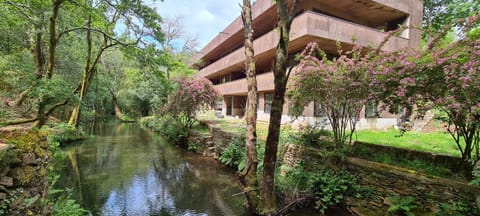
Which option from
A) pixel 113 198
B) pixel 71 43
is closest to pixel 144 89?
pixel 71 43

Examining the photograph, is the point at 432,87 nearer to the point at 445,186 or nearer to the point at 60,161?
the point at 445,186

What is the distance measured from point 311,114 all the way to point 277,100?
24.0ft

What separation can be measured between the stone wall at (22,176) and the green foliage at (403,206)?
227 inches

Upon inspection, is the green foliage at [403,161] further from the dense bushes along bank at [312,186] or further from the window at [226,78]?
the window at [226,78]

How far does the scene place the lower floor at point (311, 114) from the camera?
728cm

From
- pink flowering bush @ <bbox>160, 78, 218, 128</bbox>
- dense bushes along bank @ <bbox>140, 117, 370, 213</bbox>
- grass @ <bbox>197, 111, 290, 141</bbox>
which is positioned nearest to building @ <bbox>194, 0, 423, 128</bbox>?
grass @ <bbox>197, 111, 290, 141</bbox>

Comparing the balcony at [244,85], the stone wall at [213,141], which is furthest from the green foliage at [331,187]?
the balcony at [244,85]

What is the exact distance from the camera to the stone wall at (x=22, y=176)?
245cm

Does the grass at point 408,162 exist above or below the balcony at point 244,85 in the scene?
below

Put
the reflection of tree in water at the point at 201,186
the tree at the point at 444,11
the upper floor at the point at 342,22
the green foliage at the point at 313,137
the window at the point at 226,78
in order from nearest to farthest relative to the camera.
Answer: the reflection of tree in water at the point at 201,186, the green foliage at the point at 313,137, the upper floor at the point at 342,22, the tree at the point at 444,11, the window at the point at 226,78

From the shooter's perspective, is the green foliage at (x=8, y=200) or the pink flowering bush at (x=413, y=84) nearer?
the green foliage at (x=8, y=200)

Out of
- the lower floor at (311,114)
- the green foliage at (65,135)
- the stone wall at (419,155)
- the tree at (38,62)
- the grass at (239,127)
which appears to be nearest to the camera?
the stone wall at (419,155)

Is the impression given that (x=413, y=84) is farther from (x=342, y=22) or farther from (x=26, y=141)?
(x=342, y=22)

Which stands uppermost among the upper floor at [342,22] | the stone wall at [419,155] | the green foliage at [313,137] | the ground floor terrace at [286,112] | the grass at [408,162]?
the upper floor at [342,22]
